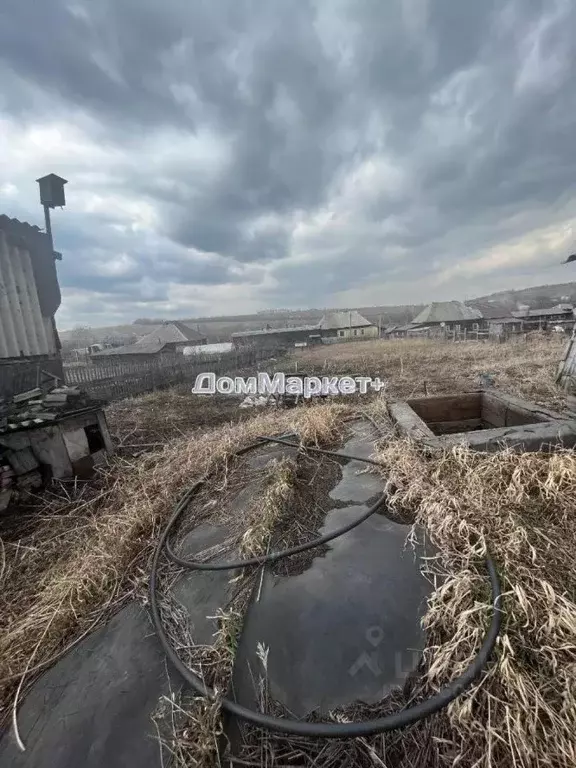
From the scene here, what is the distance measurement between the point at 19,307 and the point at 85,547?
5700mm

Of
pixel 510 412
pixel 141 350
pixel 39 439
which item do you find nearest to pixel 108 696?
pixel 39 439

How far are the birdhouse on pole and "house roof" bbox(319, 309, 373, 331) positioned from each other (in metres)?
47.2

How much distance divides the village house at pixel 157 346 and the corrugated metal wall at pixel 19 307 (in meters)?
24.9

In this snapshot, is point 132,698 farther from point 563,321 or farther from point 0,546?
point 563,321

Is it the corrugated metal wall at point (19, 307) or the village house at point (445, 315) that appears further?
the village house at point (445, 315)

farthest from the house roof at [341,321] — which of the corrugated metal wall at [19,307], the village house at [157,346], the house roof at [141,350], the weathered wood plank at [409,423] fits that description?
the weathered wood plank at [409,423]

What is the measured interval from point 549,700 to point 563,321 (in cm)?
4654

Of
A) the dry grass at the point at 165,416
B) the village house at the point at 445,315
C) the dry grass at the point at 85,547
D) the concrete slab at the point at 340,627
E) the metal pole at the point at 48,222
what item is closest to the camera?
the concrete slab at the point at 340,627

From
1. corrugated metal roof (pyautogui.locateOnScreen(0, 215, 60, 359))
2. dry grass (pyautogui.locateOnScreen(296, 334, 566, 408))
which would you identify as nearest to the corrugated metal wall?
corrugated metal roof (pyautogui.locateOnScreen(0, 215, 60, 359))

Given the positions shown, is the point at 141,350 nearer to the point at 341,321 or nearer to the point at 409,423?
the point at 341,321

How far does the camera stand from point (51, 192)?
302 inches

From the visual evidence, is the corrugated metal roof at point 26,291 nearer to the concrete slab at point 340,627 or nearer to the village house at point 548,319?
the concrete slab at point 340,627

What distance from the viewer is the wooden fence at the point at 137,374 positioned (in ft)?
46.3

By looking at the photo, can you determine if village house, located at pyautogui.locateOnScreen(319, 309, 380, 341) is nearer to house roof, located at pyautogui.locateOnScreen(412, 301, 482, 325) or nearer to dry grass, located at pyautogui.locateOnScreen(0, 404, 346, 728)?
house roof, located at pyautogui.locateOnScreen(412, 301, 482, 325)
